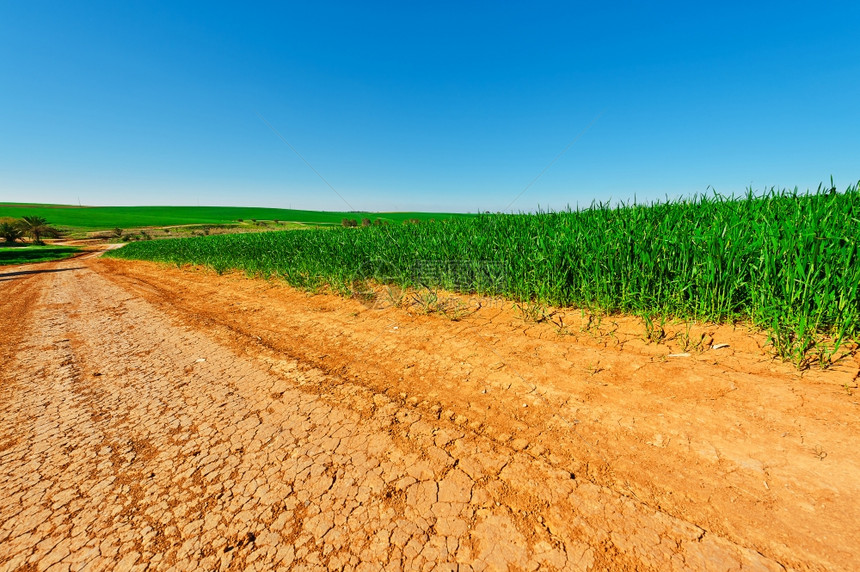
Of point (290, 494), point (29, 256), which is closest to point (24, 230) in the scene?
point (29, 256)

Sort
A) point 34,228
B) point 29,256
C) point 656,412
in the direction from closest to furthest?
point 656,412 → point 29,256 → point 34,228

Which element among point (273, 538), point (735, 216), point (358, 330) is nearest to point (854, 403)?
point (735, 216)

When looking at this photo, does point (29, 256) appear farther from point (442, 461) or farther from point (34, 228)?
point (442, 461)

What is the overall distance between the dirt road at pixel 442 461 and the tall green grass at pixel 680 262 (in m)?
0.40

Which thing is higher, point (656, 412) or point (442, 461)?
point (656, 412)

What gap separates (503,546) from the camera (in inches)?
55.1

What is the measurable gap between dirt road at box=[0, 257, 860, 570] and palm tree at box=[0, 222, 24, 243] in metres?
57.6

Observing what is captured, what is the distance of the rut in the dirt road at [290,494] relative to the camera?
1.38 meters

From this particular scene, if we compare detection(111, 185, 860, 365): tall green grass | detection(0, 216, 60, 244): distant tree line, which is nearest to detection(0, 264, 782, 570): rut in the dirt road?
detection(111, 185, 860, 365): tall green grass

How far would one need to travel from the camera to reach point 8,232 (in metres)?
38.8

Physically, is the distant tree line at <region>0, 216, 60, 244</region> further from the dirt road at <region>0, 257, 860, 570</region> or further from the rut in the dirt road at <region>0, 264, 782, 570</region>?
the rut in the dirt road at <region>0, 264, 782, 570</region>

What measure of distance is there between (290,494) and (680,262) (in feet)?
12.8

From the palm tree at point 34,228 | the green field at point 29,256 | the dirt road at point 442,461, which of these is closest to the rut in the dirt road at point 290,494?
the dirt road at point 442,461

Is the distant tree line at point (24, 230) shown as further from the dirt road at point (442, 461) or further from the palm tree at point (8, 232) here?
the dirt road at point (442, 461)
